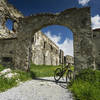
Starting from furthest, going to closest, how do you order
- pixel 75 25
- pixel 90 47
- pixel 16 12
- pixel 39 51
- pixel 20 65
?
1. pixel 39 51
2. pixel 16 12
3. pixel 20 65
4. pixel 75 25
5. pixel 90 47

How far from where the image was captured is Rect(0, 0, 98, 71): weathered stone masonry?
217 inches

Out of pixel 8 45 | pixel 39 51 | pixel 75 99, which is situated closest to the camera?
pixel 75 99

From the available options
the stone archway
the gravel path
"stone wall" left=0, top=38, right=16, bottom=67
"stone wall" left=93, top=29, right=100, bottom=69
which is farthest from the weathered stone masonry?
the gravel path

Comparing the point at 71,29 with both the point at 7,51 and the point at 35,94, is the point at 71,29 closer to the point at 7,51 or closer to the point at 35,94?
the point at 35,94

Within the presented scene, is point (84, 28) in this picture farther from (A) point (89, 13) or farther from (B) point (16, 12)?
(B) point (16, 12)

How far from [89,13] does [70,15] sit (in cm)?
111

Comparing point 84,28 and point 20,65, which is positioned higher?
point 84,28

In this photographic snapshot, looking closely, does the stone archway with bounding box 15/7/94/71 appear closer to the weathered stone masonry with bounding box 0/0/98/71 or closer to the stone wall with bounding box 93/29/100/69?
the weathered stone masonry with bounding box 0/0/98/71

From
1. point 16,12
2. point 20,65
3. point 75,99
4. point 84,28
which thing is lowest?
point 75,99

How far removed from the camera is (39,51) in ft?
54.6

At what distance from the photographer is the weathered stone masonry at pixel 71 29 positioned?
Result: 552 cm

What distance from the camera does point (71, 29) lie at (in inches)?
237

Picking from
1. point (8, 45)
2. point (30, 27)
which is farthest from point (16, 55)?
point (30, 27)

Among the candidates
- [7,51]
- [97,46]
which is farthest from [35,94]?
[7,51]
